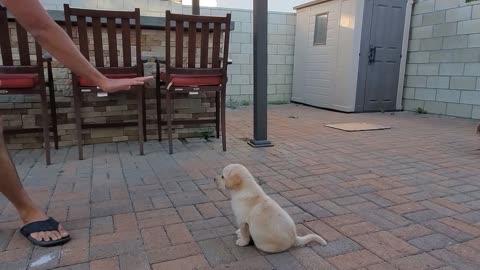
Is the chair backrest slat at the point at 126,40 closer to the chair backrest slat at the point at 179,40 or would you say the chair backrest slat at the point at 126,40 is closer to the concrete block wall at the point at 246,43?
the chair backrest slat at the point at 179,40

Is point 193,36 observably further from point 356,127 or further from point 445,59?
point 445,59

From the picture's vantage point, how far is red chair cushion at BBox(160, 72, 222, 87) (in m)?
2.88

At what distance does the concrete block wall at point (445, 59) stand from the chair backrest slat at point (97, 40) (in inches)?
187

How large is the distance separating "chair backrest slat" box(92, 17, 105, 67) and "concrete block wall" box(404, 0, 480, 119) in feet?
15.6

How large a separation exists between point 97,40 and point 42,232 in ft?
5.33

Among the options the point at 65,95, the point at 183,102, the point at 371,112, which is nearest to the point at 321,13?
the point at 371,112

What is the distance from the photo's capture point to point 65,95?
10.3 ft

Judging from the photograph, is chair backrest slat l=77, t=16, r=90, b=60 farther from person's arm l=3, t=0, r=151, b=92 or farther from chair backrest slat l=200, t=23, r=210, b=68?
person's arm l=3, t=0, r=151, b=92

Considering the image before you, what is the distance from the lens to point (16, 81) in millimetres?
2439

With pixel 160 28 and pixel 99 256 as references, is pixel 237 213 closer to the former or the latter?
pixel 99 256

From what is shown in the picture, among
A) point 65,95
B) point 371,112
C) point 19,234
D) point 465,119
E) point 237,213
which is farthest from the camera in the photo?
point 371,112

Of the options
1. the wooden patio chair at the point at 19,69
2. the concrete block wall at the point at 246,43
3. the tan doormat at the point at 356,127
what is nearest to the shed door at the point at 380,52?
the tan doormat at the point at 356,127

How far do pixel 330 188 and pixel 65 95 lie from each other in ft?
7.74

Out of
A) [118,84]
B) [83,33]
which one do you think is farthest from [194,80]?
[118,84]
